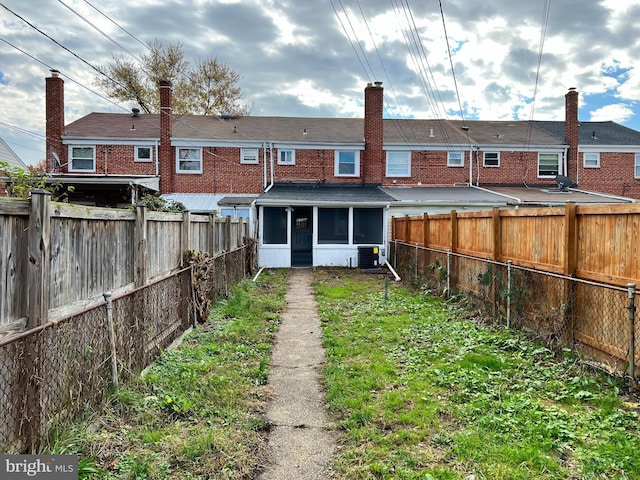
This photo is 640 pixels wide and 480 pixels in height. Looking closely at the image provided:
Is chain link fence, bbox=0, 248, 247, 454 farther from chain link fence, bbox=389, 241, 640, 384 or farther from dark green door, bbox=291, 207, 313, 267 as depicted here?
dark green door, bbox=291, 207, 313, 267

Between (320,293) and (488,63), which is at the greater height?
(488,63)

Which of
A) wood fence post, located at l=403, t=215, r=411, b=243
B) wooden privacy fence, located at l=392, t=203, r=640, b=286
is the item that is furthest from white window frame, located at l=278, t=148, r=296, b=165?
wooden privacy fence, located at l=392, t=203, r=640, b=286

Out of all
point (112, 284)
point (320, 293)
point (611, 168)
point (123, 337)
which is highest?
point (611, 168)

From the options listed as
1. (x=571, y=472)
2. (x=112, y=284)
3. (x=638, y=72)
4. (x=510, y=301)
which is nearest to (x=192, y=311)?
(x=112, y=284)

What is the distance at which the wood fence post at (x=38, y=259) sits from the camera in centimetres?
280

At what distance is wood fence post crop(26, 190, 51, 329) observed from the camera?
9.20 feet

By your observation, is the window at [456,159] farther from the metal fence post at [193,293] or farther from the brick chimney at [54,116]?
the brick chimney at [54,116]

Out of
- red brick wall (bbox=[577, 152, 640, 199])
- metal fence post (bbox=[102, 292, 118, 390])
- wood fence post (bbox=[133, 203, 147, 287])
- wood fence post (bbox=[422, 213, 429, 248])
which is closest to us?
metal fence post (bbox=[102, 292, 118, 390])

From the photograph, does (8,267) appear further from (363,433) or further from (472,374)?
(472,374)

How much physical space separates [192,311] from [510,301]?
5.29 m

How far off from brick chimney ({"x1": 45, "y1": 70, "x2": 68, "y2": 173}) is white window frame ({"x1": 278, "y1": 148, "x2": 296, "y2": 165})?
33.2 ft

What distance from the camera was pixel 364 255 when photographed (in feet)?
54.7

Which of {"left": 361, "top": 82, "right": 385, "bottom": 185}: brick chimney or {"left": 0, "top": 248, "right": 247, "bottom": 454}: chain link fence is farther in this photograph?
{"left": 361, "top": 82, "right": 385, "bottom": 185}: brick chimney

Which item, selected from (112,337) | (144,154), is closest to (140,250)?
(112,337)
